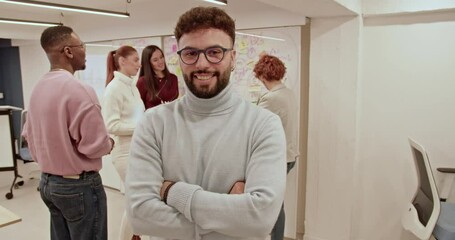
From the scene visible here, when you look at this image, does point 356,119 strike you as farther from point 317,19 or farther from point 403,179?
point 317,19

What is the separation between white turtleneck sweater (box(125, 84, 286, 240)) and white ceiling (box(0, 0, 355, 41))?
1266 millimetres

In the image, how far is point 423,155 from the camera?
7.22 feet

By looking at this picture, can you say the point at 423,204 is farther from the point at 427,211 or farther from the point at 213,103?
the point at 213,103

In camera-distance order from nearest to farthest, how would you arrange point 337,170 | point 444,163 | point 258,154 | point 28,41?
point 258,154 < point 444,163 < point 337,170 < point 28,41

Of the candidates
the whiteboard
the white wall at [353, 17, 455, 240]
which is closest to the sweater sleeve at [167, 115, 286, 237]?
the white wall at [353, 17, 455, 240]

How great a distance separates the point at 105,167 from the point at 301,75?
124 inches

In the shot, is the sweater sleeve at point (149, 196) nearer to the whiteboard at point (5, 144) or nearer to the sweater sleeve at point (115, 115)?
the sweater sleeve at point (115, 115)

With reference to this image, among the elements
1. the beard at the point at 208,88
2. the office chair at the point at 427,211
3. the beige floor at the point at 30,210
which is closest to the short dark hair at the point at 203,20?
the beard at the point at 208,88

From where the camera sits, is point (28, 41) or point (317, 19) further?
point (28, 41)

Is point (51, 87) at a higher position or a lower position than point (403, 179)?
higher

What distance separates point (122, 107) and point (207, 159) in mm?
1479

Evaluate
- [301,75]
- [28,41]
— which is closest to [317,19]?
[301,75]

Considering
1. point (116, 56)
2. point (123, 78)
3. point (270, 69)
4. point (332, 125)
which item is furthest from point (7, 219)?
point (332, 125)

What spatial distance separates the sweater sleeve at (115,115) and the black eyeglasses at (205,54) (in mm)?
1379
